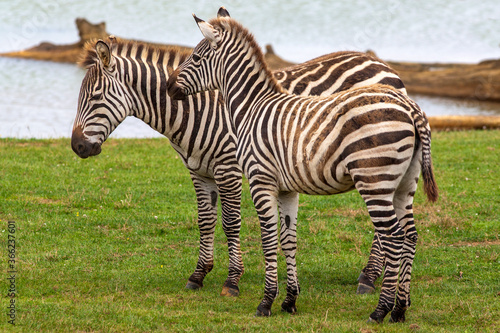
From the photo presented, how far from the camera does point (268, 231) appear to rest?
21.1 ft

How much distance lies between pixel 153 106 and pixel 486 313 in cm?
457

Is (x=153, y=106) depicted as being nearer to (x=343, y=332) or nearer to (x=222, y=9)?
(x=222, y=9)

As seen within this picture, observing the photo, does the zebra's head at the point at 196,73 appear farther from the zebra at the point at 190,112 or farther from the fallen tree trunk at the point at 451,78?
the fallen tree trunk at the point at 451,78

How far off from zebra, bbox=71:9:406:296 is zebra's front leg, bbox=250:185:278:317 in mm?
941

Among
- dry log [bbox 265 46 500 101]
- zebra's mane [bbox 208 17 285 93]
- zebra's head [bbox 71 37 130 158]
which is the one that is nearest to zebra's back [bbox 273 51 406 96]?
zebra's mane [bbox 208 17 285 93]

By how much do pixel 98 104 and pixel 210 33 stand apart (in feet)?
5.36

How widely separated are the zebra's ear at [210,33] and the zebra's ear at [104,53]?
1.18 metres

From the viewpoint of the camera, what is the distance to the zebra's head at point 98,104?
7113 mm

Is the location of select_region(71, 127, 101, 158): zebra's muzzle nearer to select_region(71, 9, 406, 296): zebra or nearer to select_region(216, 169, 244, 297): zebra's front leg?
select_region(71, 9, 406, 296): zebra

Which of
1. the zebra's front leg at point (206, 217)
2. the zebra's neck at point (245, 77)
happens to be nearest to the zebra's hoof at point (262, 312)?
the zebra's front leg at point (206, 217)

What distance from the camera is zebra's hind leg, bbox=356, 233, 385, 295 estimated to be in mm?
7434

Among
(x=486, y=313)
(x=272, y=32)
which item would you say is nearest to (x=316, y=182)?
(x=486, y=313)

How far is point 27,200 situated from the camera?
10.4m

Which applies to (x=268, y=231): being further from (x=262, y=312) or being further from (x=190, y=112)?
(x=190, y=112)
